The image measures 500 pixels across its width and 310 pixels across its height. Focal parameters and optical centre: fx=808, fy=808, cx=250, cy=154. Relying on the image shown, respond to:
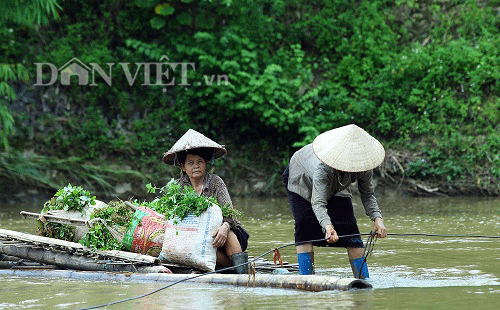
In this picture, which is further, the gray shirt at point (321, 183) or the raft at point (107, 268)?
the gray shirt at point (321, 183)

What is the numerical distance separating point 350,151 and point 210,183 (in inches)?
57.4

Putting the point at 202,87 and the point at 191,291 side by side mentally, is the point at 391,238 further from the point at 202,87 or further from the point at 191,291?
the point at 202,87

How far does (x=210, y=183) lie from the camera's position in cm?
638

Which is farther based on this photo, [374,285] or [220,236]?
[220,236]

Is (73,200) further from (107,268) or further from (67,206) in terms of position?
(107,268)

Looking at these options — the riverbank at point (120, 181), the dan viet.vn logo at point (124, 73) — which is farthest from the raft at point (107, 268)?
the dan viet.vn logo at point (124, 73)

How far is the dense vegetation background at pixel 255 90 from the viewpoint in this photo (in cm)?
1290

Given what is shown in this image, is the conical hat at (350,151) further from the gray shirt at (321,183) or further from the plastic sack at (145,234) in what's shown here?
the plastic sack at (145,234)

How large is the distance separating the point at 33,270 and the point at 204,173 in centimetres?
154

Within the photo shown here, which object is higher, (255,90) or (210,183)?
(255,90)

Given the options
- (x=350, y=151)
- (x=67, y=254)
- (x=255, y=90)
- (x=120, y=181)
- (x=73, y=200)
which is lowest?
(x=67, y=254)

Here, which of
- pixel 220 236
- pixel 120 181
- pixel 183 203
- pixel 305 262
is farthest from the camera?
pixel 120 181

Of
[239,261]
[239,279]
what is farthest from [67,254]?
[239,279]

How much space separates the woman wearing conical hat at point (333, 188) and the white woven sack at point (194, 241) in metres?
0.63
